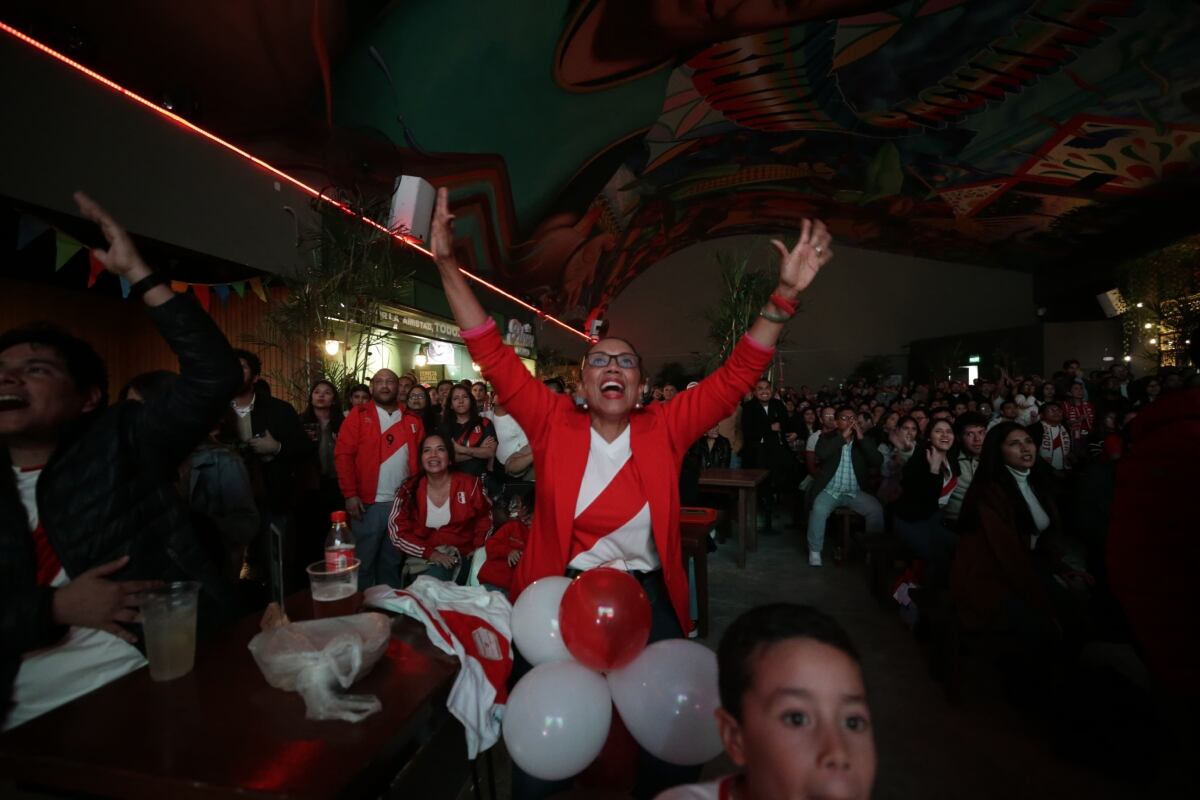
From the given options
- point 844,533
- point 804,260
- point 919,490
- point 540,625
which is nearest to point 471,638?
point 540,625

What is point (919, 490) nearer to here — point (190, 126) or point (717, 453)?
point (717, 453)

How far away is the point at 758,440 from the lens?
6.43m

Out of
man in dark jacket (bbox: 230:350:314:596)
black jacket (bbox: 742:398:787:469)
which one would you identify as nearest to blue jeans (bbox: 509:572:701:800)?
man in dark jacket (bbox: 230:350:314:596)

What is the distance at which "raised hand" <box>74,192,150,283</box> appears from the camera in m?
1.34

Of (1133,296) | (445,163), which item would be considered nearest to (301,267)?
(445,163)

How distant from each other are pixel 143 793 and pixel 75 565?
0.75m

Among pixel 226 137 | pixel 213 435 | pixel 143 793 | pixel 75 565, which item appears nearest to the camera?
pixel 143 793

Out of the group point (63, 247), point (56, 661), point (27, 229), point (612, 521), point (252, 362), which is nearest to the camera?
point (56, 661)

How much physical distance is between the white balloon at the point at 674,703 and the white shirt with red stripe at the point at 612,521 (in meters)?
0.40

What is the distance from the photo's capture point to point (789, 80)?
40.7 ft

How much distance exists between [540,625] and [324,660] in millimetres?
578

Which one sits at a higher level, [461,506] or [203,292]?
[203,292]

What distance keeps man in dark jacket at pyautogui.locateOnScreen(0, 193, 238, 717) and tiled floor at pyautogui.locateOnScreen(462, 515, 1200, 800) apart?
1.46 meters

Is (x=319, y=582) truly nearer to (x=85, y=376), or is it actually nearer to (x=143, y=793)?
(x=143, y=793)
